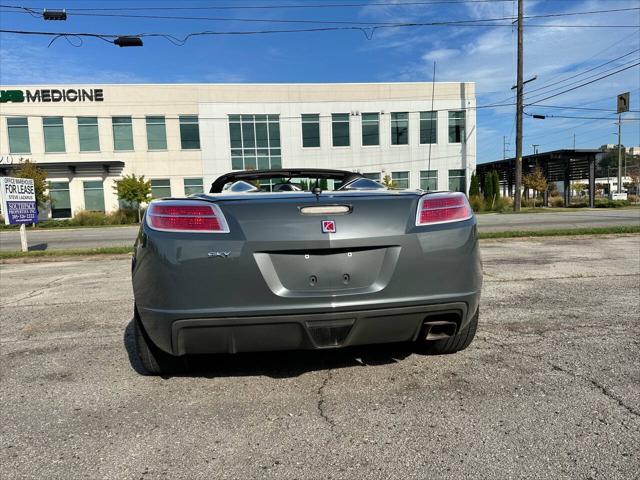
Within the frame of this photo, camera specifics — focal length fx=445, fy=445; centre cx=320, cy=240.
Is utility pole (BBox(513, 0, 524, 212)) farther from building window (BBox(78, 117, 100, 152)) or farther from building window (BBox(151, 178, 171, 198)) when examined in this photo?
building window (BBox(78, 117, 100, 152))

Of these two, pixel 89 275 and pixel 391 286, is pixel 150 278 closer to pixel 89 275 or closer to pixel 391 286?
pixel 391 286

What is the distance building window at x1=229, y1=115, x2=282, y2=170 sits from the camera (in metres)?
34.1

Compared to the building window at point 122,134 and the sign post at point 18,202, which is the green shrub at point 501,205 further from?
the sign post at point 18,202

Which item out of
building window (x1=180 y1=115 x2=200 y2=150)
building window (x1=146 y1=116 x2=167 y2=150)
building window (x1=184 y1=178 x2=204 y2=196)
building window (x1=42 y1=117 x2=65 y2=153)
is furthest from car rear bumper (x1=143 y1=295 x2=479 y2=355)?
building window (x1=42 y1=117 x2=65 y2=153)

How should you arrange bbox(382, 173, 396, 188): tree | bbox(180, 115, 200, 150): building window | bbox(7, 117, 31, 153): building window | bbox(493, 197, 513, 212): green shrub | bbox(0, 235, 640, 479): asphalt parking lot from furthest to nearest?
bbox(180, 115, 200, 150): building window < bbox(382, 173, 396, 188): tree < bbox(7, 117, 31, 153): building window < bbox(493, 197, 513, 212): green shrub < bbox(0, 235, 640, 479): asphalt parking lot

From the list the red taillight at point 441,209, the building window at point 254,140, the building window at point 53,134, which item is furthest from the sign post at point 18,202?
the building window at point 53,134

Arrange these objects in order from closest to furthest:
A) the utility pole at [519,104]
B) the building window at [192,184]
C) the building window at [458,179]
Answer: the utility pole at [519,104], the building window at [192,184], the building window at [458,179]

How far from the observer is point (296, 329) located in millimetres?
2408

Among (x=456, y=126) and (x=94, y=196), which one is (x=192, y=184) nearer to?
(x=94, y=196)

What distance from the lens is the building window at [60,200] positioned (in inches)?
1328

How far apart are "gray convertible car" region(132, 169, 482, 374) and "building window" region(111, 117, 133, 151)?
3456 centimetres

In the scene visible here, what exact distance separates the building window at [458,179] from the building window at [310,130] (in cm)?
1127

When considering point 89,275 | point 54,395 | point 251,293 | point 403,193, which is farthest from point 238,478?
point 89,275

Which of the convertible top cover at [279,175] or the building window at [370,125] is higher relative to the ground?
the building window at [370,125]
